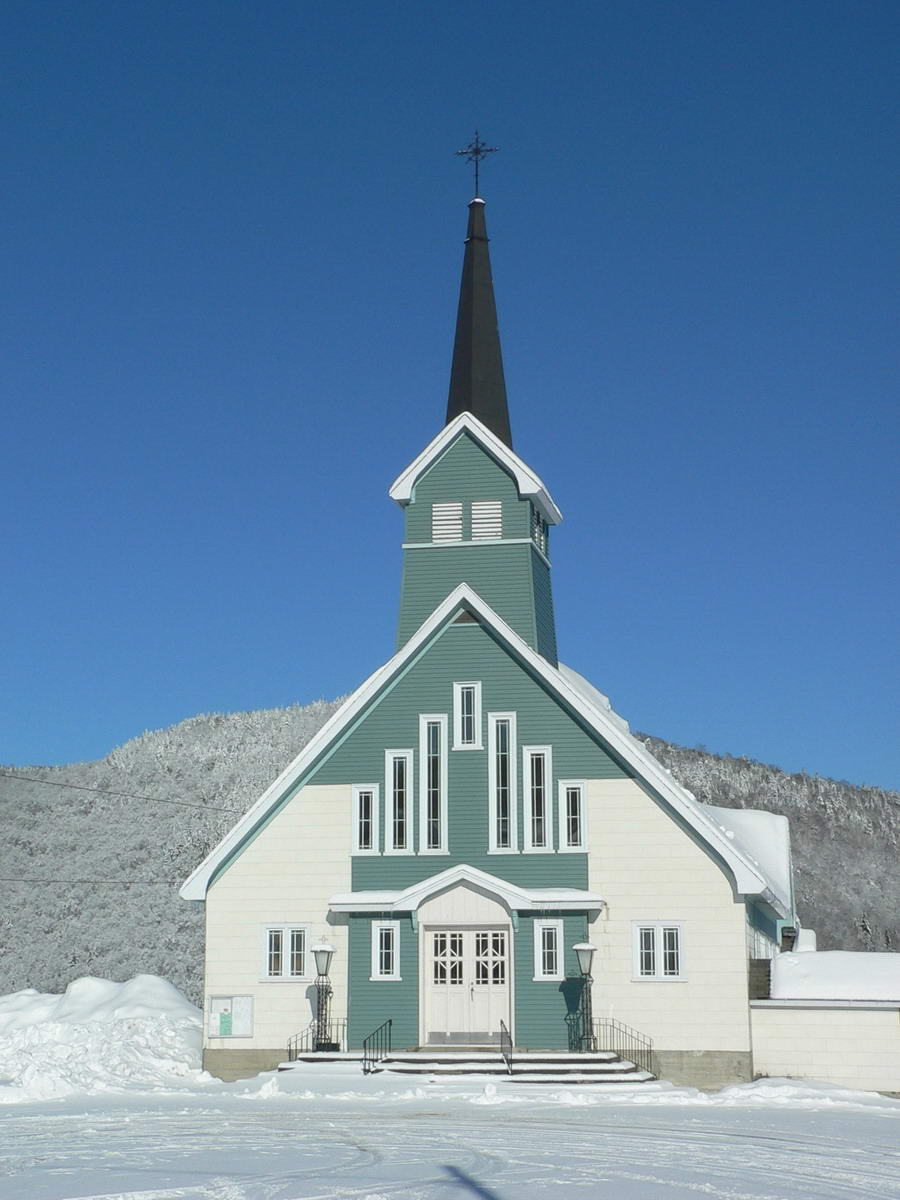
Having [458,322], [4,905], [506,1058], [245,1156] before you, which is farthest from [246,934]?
[4,905]

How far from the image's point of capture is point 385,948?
1054 inches

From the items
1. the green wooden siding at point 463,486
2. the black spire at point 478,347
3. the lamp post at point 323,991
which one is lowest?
the lamp post at point 323,991

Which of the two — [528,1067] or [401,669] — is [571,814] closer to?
[401,669]

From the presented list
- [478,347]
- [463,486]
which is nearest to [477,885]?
[463,486]

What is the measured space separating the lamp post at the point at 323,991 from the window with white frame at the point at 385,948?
812mm

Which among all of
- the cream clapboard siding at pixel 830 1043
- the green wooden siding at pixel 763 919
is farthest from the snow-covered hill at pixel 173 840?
the cream clapboard siding at pixel 830 1043

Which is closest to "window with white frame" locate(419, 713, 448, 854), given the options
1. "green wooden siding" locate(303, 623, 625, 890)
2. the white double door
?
"green wooden siding" locate(303, 623, 625, 890)

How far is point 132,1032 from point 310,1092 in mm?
7033

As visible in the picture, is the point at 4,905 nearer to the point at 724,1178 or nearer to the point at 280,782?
the point at 280,782

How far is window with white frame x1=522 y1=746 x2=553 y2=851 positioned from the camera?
26812 mm

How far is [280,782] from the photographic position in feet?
90.2

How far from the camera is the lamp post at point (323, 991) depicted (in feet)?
86.5

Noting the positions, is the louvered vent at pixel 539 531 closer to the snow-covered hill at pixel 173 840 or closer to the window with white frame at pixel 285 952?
the window with white frame at pixel 285 952

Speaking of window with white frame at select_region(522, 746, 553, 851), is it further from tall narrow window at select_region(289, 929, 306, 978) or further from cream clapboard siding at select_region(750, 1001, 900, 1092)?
cream clapboard siding at select_region(750, 1001, 900, 1092)
